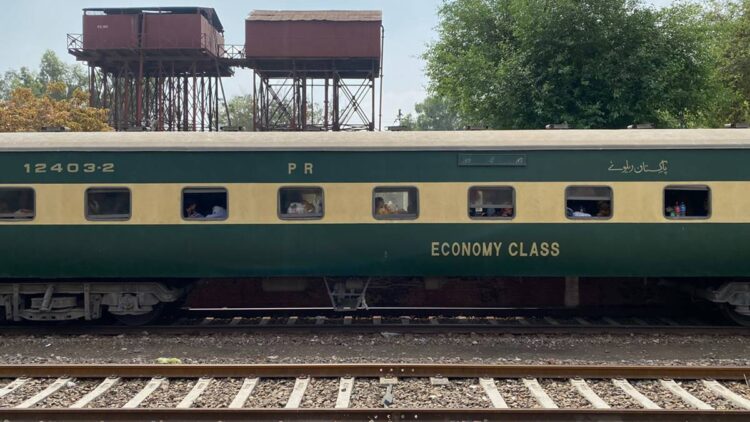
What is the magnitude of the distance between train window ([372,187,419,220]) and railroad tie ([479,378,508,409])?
11.3ft

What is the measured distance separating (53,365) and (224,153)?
402 centimetres

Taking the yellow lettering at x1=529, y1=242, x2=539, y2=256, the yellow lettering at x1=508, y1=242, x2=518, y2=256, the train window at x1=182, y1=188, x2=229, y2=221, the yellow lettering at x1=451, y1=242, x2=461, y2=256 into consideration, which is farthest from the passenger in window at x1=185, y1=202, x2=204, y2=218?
the yellow lettering at x1=529, y1=242, x2=539, y2=256

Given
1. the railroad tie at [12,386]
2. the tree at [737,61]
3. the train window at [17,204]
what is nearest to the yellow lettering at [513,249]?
the railroad tie at [12,386]

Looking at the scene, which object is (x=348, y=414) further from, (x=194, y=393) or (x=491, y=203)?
(x=491, y=203)

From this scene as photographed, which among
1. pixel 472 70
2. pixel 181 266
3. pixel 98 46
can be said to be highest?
pixel 98 46

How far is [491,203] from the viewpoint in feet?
34.2

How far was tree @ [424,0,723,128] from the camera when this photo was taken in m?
20.1

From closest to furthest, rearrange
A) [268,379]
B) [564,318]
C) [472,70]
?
[268,379]
[564,318]
[472,70]

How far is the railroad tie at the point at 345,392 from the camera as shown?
22.7ft

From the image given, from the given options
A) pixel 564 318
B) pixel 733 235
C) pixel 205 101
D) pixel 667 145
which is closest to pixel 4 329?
pixel 564 318

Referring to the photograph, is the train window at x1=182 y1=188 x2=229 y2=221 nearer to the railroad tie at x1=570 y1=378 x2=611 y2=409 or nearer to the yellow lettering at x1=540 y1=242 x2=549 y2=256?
the yellow lettering at x1=540 y1=242 x2=549 y2=256

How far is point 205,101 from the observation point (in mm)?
36250

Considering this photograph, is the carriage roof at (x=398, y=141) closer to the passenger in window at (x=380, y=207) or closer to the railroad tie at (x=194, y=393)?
the passenger in window at (x=380, y=207)

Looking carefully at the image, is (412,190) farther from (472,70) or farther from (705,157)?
(472,70)
